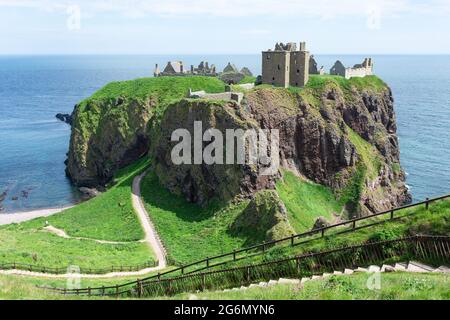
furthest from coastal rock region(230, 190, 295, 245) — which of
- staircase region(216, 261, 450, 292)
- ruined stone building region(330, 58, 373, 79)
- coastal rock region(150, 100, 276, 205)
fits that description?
ruined stone building region(330, 58, 373, 79)

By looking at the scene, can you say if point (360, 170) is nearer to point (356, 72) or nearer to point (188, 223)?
point (356, 72)

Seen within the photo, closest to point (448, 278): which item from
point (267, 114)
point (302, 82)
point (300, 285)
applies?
point (300, 285)

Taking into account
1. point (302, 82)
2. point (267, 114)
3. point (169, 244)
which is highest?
point (302, 82)

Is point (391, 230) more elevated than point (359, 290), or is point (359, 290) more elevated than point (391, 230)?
point (391, 230)

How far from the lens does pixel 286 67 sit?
72.6 m

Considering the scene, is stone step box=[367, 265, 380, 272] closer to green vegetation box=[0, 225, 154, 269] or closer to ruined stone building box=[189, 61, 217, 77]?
green vegetation box=[0, 225, 154, 269]

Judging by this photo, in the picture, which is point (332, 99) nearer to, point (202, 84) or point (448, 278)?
point (202, 84)

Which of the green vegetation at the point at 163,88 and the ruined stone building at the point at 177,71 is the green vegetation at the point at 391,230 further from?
the ruined stone building at the point at 177,71

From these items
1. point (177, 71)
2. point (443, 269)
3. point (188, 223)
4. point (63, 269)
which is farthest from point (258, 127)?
point (177, 71)

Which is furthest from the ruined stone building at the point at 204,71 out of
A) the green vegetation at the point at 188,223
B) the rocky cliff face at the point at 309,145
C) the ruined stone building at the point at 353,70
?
the green vegetation at the point at 188,223

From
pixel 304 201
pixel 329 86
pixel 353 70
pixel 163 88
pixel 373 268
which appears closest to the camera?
pixel 373 268

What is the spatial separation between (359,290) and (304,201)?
160ft
